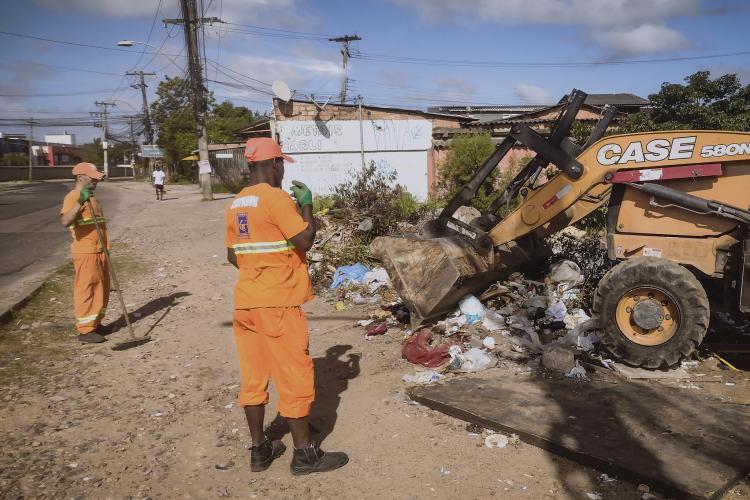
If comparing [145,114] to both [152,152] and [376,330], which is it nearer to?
[152,152]

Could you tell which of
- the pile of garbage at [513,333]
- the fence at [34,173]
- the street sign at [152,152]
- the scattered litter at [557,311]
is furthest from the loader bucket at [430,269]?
the fence at [34,173]

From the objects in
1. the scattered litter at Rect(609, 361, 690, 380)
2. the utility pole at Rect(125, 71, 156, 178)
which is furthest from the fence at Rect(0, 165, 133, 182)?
→ the scattered litter at Rect(609, 361, 690, 380)

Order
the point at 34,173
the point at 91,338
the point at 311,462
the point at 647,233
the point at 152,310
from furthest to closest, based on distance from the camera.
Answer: the point at 34,173, the point at 152,310, the point at 91,338, the point at 647,233, the point at 311,462

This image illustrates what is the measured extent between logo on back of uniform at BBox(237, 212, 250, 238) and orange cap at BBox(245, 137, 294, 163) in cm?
33

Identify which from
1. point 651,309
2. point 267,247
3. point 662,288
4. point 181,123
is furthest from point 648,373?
point 181,123

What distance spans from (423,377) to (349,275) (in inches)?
125

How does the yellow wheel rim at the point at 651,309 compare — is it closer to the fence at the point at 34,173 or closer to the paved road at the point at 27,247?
the paved road at the point at 27,247

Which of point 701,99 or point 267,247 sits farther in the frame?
point 701,99

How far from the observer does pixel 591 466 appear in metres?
3.06

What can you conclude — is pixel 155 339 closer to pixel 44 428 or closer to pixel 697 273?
pixel 44 428

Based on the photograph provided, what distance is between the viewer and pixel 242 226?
9.89 feet

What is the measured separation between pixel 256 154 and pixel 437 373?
7.86 feet

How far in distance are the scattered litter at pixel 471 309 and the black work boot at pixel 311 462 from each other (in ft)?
8.80

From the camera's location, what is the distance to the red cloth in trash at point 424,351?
4730 millimetres
